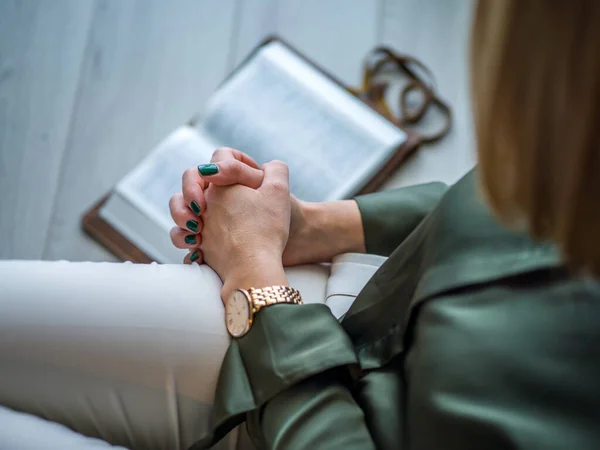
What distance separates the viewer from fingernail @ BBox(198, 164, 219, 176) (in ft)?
2.59

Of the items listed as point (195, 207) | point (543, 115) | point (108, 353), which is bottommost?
point (108, 353)

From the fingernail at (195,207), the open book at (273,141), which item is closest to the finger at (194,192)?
the fingernail at (195,207)

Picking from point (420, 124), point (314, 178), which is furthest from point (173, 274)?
point (420, 124)

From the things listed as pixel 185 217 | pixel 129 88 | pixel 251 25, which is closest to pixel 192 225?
pixel 185 217

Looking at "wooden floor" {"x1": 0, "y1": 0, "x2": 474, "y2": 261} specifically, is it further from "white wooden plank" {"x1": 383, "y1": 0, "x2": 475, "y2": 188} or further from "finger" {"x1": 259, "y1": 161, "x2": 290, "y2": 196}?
"finger" {"x1": 259, "y1": 161, "x2": 290, "y2": 196}

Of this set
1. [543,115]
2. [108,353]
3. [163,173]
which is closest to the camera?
[543,115]

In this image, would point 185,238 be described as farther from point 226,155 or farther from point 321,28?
point 321,28

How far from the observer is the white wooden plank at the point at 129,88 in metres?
1.28

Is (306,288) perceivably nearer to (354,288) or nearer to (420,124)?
(354,288)

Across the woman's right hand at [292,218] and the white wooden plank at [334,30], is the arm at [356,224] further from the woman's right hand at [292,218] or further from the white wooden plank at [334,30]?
the white wooden plank at [334,30]

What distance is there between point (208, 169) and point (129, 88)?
27.6 inches

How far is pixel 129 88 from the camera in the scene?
140cm

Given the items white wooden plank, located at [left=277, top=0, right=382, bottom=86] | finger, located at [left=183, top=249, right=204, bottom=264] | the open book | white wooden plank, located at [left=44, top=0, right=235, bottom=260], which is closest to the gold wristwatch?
finger, located at [left=183, top=249, right=204, bottom=264]

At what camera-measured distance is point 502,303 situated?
515 millimetres
